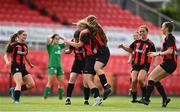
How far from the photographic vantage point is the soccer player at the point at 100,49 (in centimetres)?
1692

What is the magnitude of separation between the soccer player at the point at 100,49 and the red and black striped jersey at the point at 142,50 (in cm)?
140

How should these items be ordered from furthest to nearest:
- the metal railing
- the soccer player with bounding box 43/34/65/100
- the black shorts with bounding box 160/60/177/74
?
the metal railing
the soccer player with bounding box 43/34/65/100
the black shorts with bounding box 160/60/177/74

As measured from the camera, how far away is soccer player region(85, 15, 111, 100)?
16922 mm

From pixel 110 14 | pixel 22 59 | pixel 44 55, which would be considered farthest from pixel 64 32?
pixel 22 59

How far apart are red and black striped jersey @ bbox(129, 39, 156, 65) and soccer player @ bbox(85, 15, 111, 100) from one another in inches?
55.2

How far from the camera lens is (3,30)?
1120 inches

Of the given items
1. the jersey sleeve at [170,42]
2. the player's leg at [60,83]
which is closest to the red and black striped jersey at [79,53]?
the jersey sleeve at [170,42]

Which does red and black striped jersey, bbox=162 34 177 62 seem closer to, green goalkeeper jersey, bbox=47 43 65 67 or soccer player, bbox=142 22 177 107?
soccer player, bbox=142 22 177 107

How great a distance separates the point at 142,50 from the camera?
18.4m

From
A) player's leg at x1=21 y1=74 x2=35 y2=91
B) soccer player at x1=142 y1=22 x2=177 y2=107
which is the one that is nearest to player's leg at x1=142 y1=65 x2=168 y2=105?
soccer player at x1=142 y1=22 x2=177 y2=107

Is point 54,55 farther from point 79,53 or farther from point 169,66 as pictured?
point 169,66

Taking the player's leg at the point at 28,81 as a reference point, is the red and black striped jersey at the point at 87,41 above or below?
above

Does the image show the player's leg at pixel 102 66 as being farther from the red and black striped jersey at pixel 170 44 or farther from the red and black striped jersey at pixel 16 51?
the red and black striped jersey at pixel 16 51

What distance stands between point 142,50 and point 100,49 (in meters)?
1.69
